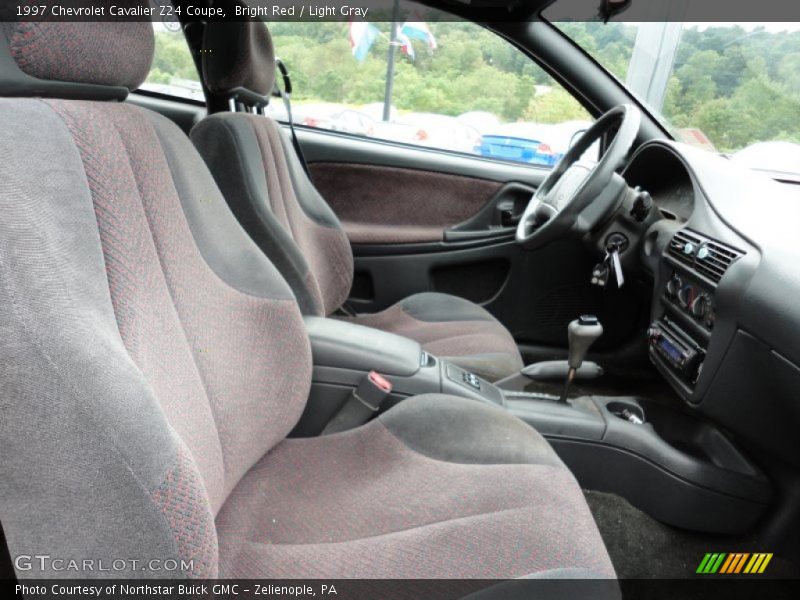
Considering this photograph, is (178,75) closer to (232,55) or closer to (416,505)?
(232,55)

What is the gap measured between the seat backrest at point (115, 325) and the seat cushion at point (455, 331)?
0.63 meters

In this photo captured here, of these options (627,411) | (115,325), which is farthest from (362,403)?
(627,411)

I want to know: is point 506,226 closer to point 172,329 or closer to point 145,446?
point 172,329

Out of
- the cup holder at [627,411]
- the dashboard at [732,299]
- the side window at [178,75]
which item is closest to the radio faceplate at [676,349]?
the dashboard at [732,299]

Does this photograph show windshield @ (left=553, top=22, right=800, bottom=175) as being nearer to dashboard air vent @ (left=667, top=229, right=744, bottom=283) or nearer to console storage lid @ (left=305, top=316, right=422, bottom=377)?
dashboard air vent @ (left=667, top=229, right=744, bottom=283)

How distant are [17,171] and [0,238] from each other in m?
0.08

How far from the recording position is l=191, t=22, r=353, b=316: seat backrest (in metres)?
1.23

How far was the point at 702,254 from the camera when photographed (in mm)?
1215

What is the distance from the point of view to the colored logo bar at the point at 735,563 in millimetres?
1289

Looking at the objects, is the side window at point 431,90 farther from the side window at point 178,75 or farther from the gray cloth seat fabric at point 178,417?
the gray cloth seat fabric at point 178,417

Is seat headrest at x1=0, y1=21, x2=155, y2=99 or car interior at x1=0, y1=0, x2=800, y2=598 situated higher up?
seat headrest at x1=0, y1=21, x2=155, y2=99

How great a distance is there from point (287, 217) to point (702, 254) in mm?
922

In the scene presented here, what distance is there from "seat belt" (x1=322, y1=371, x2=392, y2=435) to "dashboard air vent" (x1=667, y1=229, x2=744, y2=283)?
664mm

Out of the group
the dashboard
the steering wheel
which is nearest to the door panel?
the steering wheel
